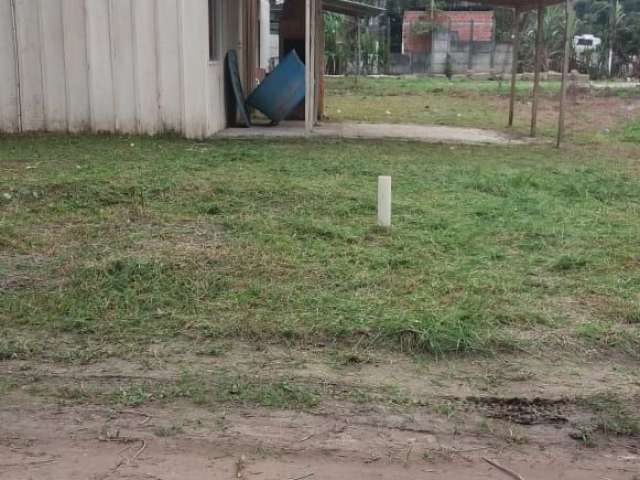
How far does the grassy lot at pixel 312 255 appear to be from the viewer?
4.30 meters

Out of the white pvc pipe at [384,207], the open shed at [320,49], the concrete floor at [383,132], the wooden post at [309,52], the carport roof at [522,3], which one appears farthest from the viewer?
the carport roof at [522,3]

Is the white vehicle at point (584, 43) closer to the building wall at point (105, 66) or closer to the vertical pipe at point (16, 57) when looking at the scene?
the building wall at point (105, 66)

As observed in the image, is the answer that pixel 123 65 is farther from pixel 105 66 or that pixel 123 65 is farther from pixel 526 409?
pixel 526 409

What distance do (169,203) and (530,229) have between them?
132 inches

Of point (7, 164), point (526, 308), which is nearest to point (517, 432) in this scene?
point (526, 308)

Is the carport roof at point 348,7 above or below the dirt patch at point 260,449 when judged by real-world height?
above

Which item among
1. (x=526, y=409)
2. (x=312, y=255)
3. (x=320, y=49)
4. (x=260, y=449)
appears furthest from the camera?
(x=320, y=49)

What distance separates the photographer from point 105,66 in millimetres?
11383

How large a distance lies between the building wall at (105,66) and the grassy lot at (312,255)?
224 centimetres

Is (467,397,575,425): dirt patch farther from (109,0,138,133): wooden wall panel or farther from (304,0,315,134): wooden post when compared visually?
(109,0,138,133): wooden wall panel

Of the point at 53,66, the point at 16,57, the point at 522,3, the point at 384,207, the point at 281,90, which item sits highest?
the point at 522,3

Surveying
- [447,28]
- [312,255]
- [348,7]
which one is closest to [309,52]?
[348,7]

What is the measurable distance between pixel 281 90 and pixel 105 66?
136 inches

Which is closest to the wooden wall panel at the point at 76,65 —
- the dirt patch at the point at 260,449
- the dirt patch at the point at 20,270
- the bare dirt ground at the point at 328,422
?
the dirt patch at the point at 20,270
